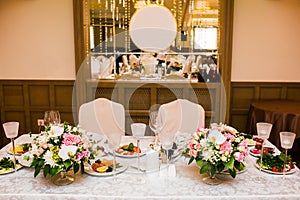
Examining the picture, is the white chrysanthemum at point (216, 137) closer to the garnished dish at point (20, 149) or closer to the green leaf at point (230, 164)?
A: the green leaf at point (230, 164)

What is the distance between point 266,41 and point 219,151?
2.79 meters

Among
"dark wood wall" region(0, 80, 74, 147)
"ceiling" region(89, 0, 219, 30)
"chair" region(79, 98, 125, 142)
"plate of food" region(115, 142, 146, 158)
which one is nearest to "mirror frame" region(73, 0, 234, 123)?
"dark wood wall" region(0, 80, 74, 147)

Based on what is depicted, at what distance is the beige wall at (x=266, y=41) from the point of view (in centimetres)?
378

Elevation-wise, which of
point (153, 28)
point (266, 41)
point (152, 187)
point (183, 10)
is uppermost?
point (183, 10)

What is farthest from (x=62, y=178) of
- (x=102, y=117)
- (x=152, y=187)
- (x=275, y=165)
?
(x=275, y=165)

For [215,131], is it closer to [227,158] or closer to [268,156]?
A: [227,158]

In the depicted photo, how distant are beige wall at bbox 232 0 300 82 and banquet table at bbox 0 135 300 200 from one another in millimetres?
2402

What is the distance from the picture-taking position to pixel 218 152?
1.50 metres

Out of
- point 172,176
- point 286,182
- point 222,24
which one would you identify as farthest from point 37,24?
point 286,182

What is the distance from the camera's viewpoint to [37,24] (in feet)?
12.8

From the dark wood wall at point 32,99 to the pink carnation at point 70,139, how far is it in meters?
2.48

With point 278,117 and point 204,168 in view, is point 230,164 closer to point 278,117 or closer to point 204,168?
point 204,168

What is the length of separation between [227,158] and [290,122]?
6.39 ft

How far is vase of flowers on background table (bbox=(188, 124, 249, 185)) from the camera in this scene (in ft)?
4.91
